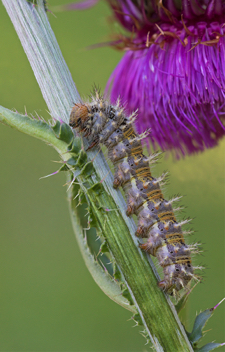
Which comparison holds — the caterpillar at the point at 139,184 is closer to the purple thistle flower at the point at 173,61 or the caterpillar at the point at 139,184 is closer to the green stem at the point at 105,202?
the green stem at the point at 105,202

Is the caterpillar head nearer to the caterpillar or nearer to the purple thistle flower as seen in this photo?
the caterpillar

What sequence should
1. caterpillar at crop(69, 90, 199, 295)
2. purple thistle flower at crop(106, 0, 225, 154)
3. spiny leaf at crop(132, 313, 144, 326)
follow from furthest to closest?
purple thistle flower at crop(106, 0, 225, 154)
caterpillar at crop(69, 90, 199, 295)
spiny leaf at crop(132, 313, 144, 326)

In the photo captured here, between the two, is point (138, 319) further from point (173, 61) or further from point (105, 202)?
point (173, 61)

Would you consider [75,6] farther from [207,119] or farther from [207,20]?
[207,119]

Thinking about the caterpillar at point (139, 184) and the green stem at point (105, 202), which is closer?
the green stem at point (105, 202)

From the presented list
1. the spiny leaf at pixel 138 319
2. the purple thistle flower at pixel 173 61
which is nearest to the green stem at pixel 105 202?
the spiny leaf at pixel 138 319

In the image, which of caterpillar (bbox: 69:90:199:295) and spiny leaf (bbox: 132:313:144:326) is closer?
spiny leaf (bbox: 132:313:144:326)

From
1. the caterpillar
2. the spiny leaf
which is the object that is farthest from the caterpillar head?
the spiny leaf
